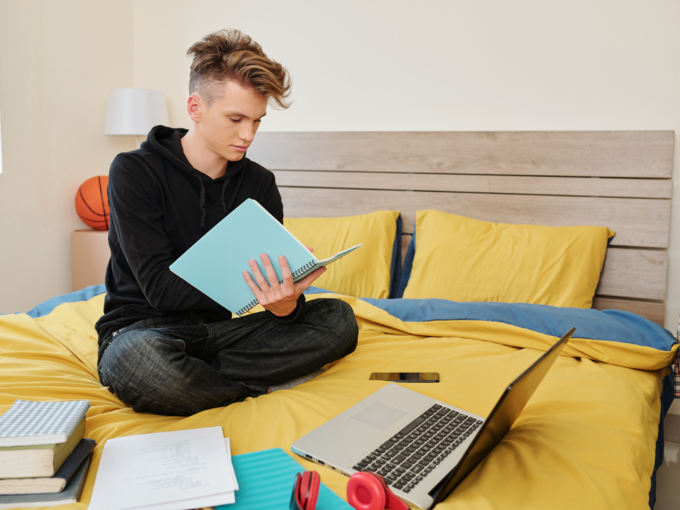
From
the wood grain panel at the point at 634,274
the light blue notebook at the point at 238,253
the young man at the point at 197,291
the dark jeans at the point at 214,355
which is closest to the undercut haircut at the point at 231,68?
the young man at the point at 197,291

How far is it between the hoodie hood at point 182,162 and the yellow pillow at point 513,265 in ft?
2.84

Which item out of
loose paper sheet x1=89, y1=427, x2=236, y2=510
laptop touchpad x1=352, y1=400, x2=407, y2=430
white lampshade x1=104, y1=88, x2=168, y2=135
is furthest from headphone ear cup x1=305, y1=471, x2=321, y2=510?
white lampshade x1=104, y1=88, x2=168, y2=135

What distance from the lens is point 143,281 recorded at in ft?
4.03

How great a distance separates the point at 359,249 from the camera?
2.13 meters

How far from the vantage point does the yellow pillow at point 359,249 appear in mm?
2115

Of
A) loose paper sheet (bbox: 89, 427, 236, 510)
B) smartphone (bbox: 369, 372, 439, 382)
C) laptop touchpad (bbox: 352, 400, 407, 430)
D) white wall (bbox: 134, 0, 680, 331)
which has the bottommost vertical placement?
smartphone (bbox: 369, 372, 439, 382)

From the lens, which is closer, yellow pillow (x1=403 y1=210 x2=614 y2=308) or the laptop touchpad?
the laptop touchpad

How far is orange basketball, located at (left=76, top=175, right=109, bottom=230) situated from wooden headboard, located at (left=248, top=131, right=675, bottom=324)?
743mm

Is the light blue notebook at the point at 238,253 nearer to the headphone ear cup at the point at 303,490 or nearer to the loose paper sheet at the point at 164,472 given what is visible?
the loose paper sheet at the point at 164,472

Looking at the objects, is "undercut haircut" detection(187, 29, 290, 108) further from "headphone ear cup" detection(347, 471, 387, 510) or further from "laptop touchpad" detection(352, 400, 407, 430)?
"headphone ear cup" detection(347, 471, 387, 510)

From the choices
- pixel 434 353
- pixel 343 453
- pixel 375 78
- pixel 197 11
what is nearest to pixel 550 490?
pixel 343 453

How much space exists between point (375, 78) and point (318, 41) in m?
0.35

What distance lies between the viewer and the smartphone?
4.24 ft

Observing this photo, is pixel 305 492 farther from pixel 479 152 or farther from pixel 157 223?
pixel 479 152
